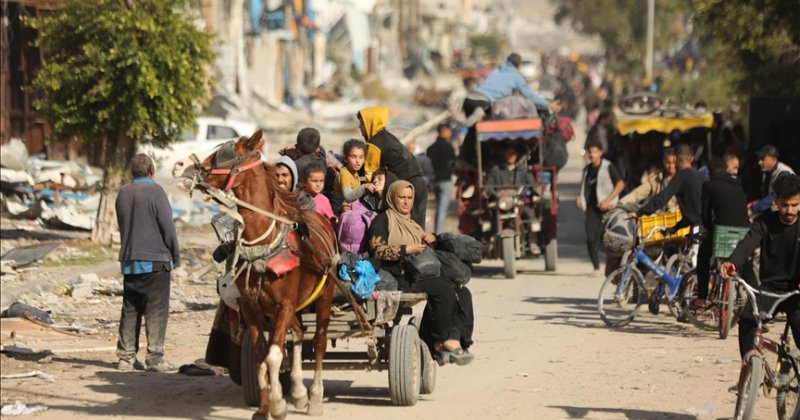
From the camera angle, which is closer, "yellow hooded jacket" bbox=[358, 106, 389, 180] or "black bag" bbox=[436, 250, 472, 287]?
"black bag" bbox=[436, 250, 472, 287]

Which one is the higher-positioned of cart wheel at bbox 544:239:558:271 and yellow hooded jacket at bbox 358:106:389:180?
yellow hooded jacket at bbox 358:106:389:180

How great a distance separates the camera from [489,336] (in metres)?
13.5

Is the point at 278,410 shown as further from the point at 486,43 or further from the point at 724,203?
the point at 486,43

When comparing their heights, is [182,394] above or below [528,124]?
below

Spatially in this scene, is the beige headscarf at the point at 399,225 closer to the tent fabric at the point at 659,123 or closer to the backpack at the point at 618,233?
the backpack at the point at 618,233

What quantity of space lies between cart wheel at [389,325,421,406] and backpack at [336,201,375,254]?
0.76 metres

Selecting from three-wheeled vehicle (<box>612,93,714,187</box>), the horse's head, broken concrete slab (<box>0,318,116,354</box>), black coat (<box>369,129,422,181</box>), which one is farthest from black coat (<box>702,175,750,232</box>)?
three-wheeled vehicle (<box>612,93,714,187</box>)

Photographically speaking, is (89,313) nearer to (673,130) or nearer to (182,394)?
(182,394)

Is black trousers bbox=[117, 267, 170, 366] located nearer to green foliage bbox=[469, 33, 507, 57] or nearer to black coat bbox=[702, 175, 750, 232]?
black coat bbox=[702, 175, 750, 232]

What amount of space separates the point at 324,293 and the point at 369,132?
258cm

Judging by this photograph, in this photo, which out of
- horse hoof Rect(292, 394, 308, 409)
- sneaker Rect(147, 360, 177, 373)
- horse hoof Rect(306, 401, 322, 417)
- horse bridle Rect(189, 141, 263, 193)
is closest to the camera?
horse bridle Rect(189, 141, 263, 193)

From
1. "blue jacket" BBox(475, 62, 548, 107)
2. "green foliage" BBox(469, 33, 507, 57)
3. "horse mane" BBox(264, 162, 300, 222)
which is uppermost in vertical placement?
"green foliage" BBox(469, 33, 507, 57)

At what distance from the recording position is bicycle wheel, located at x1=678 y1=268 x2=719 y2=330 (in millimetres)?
13453

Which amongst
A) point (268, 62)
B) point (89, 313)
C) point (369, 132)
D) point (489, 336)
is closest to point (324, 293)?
point (369, 132)
